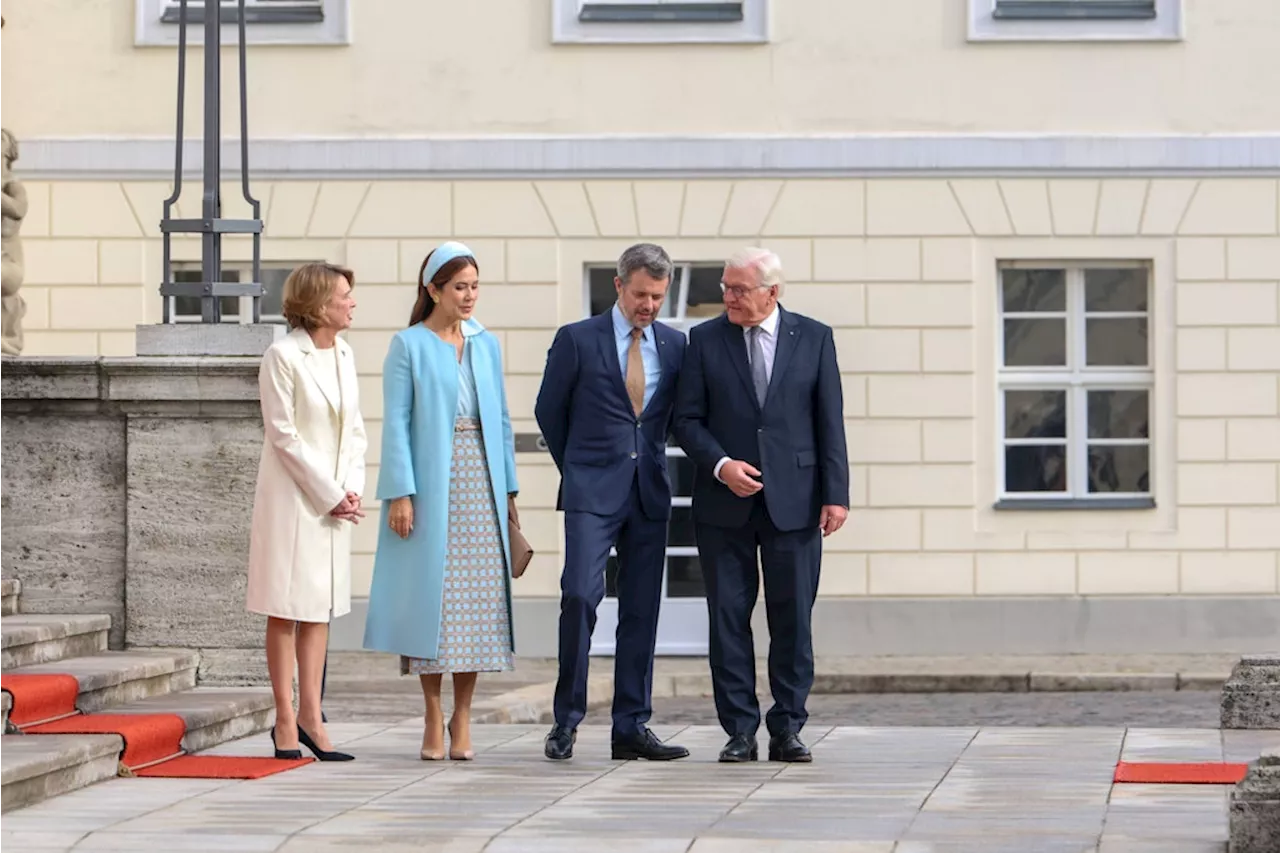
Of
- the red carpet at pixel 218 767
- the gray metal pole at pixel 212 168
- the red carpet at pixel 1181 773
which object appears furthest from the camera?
the gray metal pole at pixel 212 168

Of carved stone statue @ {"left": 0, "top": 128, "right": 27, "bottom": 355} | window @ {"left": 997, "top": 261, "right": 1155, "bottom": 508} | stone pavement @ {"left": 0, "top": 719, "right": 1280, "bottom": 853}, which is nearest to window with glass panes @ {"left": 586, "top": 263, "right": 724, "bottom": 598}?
window @ {"left": 997, "top": 261, "right": 1155, "bottom": 508}

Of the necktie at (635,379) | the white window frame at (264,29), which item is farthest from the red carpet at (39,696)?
the white window frame at (264,29)

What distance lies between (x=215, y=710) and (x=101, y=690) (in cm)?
44

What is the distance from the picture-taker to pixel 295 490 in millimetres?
8969

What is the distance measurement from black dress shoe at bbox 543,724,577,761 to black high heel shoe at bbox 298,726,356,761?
69 cm

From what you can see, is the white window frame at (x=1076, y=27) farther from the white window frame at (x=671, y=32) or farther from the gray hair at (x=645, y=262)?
the gray hair at (x=645, y=262)

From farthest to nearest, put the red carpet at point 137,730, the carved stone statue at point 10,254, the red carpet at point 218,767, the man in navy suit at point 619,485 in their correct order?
the carved stone statue at point 10,254, the man in navy suit at point 619,485, the red carpet at point 137,730, the red carpet at point 218,767

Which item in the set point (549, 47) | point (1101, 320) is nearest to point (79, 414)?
point (549, 47)

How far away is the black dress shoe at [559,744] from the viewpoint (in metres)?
9.06

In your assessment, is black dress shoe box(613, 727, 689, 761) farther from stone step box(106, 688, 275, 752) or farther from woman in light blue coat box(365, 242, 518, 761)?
stone step box(106, 688, 275, 752)

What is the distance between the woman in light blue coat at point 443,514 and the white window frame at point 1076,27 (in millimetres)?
8538

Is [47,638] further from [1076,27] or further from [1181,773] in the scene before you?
[1076,27]

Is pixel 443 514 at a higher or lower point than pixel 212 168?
lower

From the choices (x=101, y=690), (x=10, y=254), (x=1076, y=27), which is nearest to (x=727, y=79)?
(x=1076, y=27)
